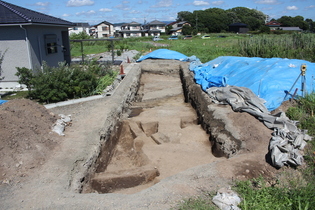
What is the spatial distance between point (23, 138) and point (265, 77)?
7.46 meters

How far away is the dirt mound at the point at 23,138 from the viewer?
493 centimetres

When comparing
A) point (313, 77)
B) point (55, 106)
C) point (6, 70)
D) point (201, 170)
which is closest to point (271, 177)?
point (201, 170)

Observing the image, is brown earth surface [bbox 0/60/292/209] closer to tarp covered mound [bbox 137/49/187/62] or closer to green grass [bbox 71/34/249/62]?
green grass [bbox 71/34/249/62]

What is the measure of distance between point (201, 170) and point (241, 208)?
1.34 m

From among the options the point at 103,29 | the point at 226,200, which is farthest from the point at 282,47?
the point at 103,29

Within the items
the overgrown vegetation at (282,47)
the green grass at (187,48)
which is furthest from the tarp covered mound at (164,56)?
the overgrown vegetation at (282,47)

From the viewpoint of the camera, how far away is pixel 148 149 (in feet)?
24.0

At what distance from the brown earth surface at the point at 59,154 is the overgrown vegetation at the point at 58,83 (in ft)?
6.52

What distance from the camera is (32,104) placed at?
6977 millimetres

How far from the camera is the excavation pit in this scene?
570 centimetres

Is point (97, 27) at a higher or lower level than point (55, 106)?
higher

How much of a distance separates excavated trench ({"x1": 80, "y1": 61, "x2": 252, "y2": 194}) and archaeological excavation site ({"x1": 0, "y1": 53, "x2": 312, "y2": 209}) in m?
0.02

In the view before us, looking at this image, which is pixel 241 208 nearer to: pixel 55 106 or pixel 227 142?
pixel 227 142

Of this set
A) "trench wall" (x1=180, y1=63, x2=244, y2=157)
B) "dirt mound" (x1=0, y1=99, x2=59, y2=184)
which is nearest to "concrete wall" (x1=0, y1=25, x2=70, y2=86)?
"dirt mound" (x1=0, y1=99, x2=59, y2=184)
